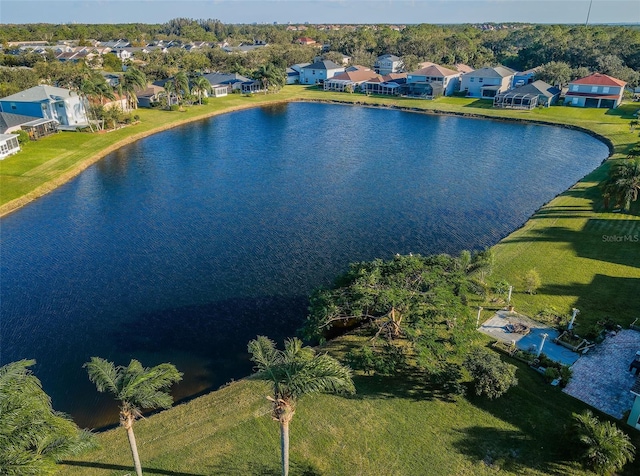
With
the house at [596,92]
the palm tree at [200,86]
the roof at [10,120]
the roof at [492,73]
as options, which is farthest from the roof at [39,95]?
the house at [596,92]

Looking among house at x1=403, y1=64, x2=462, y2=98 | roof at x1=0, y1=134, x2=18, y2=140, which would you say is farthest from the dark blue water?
house at x1=403, y1=64, x2=462, y2=98

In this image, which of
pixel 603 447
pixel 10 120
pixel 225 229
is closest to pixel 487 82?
pixel 225 229

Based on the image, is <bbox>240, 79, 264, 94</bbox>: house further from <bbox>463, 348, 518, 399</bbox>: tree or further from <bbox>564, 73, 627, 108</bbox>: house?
<bbox>463, 348, 518, 399</bbox>: tree

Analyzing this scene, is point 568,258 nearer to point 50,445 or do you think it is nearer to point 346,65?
point 50,445

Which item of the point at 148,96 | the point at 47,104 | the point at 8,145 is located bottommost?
the point at 8,145

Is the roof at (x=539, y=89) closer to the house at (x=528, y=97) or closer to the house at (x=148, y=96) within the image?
the house at (x=528, y=97)

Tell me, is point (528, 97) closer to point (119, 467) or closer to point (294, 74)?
point (294, 74)
